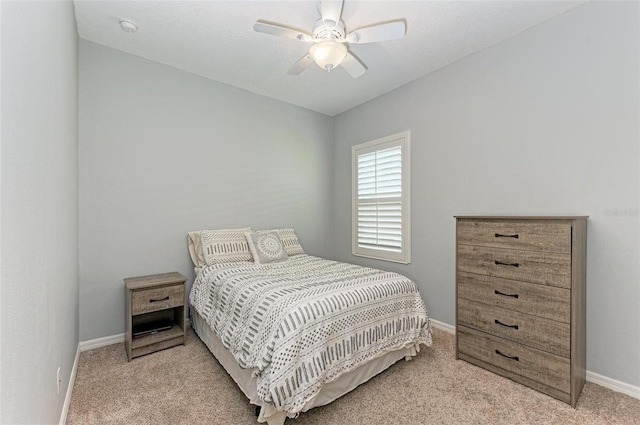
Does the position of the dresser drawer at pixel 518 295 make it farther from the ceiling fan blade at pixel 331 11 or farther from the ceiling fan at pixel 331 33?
the ceiling fan blade at pixel 331 11

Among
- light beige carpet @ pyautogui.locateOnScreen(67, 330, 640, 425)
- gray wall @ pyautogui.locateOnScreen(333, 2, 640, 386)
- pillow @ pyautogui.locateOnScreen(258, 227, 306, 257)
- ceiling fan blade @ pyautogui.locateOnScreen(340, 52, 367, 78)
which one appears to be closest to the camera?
light beige carpet @ pyautogui.locateOnScreen(67, 330, 640, 425)

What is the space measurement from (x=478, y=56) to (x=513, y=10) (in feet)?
1.68

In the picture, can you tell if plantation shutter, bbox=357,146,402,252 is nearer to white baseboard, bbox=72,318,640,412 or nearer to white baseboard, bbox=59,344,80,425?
white baseboard, bbox=72,318,640,412

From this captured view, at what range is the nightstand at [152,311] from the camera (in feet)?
7.58

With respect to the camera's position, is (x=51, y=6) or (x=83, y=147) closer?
(x=51, y=6)

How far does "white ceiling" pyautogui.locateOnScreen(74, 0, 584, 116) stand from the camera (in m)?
2.05

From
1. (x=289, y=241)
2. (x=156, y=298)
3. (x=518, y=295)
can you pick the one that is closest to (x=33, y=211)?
(x=156, y=298)

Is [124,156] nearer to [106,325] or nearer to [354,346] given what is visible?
[106,325]

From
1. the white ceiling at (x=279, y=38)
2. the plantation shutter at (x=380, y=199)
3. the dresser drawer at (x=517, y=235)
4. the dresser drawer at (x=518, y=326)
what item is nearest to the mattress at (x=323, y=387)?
the dresser drawer at (x=518, y=326)

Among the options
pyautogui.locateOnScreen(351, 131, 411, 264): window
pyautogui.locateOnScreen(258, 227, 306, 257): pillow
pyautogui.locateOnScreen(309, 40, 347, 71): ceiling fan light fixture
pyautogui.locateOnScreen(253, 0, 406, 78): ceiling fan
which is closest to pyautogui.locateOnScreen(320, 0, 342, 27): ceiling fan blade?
pyautogui.locateOnScreen(253, 0, 406, 78): ceiling fan

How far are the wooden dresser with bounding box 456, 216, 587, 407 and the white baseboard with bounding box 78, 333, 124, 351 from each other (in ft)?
9.54

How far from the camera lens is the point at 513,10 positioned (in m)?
2.09

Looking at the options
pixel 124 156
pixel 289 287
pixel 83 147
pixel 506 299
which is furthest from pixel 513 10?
pixel 83 147

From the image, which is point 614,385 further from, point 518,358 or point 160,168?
point 160,168
